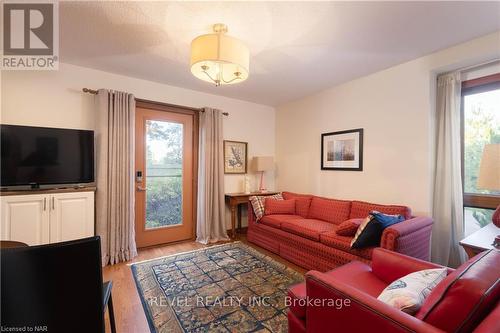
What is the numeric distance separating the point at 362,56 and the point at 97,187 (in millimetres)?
3573

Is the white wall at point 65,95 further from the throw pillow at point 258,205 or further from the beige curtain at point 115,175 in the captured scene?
the throw pillow at point 258,205

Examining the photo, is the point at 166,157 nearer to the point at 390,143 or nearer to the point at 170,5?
the point at 170,5

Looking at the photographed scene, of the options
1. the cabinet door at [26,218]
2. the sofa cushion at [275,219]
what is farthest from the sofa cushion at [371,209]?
the cabinet door at [26,218]

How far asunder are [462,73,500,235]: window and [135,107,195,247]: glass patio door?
365cm

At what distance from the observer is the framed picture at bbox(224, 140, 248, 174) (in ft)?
13.4

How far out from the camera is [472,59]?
226cm

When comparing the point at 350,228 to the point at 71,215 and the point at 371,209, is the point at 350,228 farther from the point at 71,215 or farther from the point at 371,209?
the point at 71,215

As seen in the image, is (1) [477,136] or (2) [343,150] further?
(2) [343,150]

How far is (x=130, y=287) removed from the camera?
7.48 ft

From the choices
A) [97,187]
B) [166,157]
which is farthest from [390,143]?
[97,187]

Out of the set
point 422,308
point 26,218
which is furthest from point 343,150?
point 26,218

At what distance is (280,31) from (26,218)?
10.3ft

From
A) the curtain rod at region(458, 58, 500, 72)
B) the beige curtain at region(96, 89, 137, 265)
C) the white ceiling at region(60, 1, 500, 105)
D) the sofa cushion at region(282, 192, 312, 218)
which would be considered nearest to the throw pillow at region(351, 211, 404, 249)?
the sofa cushion at region(282, 192, 312, 218)

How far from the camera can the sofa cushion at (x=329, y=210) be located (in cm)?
306
